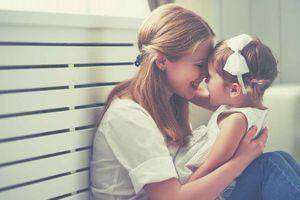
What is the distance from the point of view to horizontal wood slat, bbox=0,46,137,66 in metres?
0.95

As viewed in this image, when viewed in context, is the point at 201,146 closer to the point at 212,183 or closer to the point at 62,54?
the point at 212,183

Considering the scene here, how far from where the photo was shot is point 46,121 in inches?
40.4

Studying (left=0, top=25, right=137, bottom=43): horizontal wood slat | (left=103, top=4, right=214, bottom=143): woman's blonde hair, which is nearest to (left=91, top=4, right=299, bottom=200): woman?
(left=103, top=4, right=214, bottom=143): woman's blonde hair

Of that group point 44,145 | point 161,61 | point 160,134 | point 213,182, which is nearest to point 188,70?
point 161,61

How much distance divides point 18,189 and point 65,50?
0.34 meters

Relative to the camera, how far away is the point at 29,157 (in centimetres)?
100

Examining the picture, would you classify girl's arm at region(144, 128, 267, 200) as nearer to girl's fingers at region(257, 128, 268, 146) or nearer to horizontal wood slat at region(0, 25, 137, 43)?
girl's fingers at region(257, 128, 268, 146)

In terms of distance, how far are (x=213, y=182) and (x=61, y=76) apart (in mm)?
448

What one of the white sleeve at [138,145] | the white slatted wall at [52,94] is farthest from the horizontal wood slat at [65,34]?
the white sleeve at [138,145]

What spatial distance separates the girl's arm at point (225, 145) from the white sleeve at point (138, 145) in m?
0.11

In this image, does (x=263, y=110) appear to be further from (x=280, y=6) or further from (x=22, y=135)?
(x=280, y=6)

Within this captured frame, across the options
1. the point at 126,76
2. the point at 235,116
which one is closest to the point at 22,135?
the point at 126,76

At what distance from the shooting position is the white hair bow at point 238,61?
1103mm

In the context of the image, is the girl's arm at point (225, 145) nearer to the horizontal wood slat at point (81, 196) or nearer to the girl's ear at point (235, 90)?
the girl's ear at point (235, 90)
